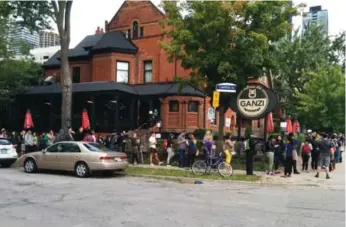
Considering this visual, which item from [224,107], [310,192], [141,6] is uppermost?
[141,6]

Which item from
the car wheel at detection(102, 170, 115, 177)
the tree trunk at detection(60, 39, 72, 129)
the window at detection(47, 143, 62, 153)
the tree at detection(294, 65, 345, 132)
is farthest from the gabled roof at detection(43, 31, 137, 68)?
the car wheel at detection(102, 170, 115, 177)

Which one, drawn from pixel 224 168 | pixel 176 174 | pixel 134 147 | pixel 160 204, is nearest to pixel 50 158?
pixel 134 147

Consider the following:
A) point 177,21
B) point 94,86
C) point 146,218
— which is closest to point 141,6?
point 94,86

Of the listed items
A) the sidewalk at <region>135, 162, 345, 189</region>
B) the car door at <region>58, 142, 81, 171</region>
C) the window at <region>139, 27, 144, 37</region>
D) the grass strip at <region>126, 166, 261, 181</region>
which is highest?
the window at <region>139, 27, 144, 37</region>

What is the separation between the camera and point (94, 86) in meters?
31.8

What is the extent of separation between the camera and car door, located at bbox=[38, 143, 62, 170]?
17297 millimetres

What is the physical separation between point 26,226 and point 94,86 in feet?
81.2

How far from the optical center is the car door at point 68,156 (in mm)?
16734

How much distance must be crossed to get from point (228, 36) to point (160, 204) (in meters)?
12.0

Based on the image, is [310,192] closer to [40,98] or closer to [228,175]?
[228,175]

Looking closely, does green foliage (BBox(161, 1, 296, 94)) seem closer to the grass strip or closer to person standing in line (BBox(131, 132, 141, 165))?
person standing in line (BBox(131, 132, 141, 165))

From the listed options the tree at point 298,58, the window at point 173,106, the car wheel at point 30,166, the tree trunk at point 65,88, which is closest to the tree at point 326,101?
the tree at point 298,58

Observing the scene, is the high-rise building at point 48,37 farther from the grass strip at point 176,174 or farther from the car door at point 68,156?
the grass strip at point 176,174

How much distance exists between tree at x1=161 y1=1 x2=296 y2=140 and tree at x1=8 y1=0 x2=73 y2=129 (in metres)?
6.70
